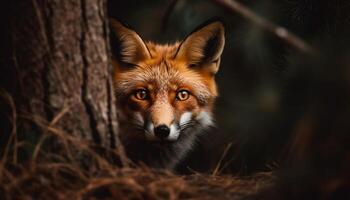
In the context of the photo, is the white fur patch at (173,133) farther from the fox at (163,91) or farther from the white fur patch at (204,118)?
the white fur patch at (204,118)

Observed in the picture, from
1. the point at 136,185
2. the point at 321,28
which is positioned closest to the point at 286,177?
the point at 136,185

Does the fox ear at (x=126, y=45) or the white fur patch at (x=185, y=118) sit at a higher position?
the fox ear at (x=126, y=45)

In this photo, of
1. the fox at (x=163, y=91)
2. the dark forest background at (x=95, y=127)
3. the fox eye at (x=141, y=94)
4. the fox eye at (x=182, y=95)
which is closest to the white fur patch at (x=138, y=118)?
the fox at (x=163, y=91)

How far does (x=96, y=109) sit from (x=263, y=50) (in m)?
3.42

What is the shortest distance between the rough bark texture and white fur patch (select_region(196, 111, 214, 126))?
65.1 inches

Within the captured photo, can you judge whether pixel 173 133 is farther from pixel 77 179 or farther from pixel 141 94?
pixel 77 179

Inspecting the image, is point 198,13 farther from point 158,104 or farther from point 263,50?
point 158,104

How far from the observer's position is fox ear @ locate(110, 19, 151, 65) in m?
4.12

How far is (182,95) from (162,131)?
51 centimetres

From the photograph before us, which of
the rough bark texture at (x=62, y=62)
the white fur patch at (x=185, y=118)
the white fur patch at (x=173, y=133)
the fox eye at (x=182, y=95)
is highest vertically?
the rough bark texture at (x=62, y=62)

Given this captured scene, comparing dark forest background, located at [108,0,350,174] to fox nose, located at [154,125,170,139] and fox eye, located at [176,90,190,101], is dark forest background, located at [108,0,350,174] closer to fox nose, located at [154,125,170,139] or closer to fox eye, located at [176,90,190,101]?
fox nose, located at [154,125,170,139]

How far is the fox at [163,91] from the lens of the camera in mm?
3973

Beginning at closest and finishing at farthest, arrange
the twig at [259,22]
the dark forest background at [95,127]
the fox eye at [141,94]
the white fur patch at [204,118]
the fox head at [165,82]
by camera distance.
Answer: the dark forest background at [95,127] < the twig at [259,22] < the fox head at [165,82] < the fox eye at [141,94] < the white fur patch at [204,118]

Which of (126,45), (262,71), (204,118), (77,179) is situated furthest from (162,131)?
(262,71)
